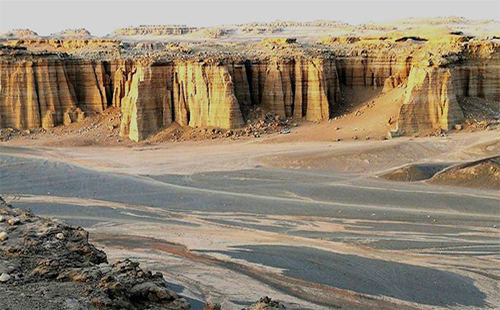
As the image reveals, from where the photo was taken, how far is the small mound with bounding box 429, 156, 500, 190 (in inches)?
1051

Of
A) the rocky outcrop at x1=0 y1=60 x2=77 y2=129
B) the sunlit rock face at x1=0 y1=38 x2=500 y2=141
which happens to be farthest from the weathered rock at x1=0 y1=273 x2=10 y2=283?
the rocky outcrop at x1=0 y1=60 x2=77 y2=129

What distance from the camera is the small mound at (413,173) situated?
28281mm

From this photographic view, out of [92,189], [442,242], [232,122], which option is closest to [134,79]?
[232,122]

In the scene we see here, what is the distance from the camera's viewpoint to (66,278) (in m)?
11.4

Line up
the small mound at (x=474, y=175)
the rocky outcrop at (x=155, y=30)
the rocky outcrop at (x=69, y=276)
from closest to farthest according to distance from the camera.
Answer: the rocky outcrop at (x=69, y=276), the small mound at (x=474, y=175), the rocky outcrop at (x=155, y=30)

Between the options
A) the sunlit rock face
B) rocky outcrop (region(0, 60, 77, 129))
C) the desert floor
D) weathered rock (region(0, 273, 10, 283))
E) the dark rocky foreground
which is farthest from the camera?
rocky outcrop (region(0, 60, 77, 129))

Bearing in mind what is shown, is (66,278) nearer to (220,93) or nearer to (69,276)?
(69,276)

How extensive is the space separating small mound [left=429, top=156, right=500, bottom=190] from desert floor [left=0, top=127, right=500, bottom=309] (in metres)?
0.75

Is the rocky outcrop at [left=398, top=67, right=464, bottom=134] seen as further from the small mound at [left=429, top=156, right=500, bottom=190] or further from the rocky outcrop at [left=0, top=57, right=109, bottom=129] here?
the rocky outcrop at [left=0, top=57, right=109, bottom=129]

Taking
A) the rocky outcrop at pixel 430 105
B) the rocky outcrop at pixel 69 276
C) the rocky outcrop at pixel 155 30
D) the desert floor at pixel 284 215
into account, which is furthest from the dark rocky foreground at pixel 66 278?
the rocky outcrop at pixel 155 30

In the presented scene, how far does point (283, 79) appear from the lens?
40.6m

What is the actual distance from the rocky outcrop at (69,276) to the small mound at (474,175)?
18.6 meters

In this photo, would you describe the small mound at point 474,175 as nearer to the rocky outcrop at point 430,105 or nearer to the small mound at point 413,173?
the small mound at point 413,173

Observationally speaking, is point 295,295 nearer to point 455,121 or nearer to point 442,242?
point 442,242
